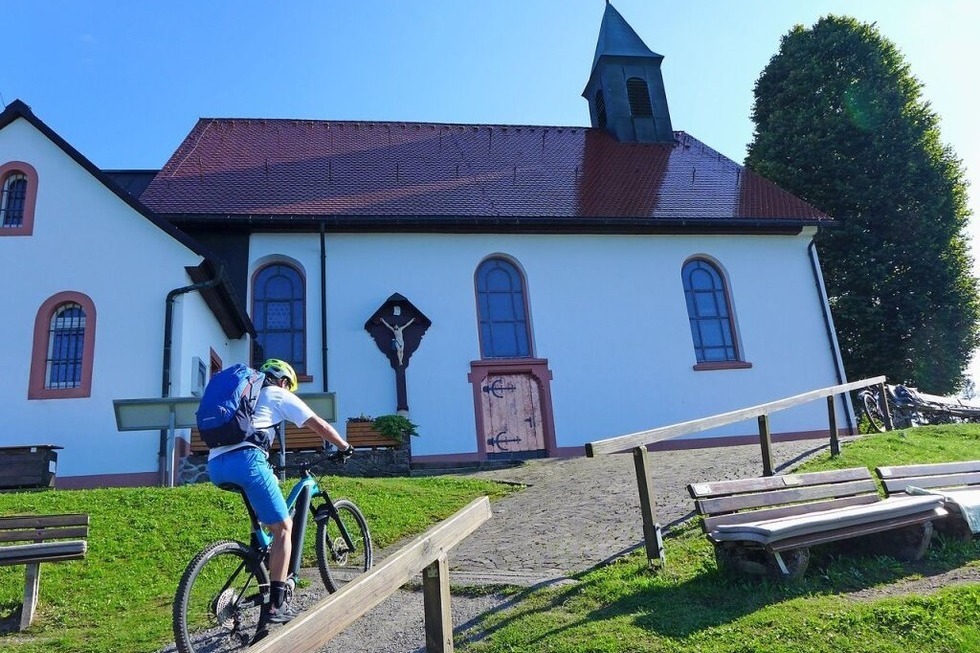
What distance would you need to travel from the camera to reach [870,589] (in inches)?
210

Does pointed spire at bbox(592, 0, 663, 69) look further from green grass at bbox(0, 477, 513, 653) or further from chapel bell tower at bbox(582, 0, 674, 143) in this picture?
green grass at bbox(0, 477, 513, 653)

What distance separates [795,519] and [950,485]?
2.60m

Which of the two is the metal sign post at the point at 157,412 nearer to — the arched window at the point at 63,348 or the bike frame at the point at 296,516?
the arched window at the point at 63,348

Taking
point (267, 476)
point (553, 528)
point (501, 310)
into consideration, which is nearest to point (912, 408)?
point (501, 310)

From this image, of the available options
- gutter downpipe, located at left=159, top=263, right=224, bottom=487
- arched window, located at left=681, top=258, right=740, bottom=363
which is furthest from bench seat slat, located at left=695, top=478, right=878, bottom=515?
arched window, located at left=681, top=258, right=740, bottom=363

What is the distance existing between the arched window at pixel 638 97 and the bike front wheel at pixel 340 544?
20424 mm

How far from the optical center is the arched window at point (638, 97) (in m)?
23.9

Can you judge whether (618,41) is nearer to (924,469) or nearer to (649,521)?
(924,469)

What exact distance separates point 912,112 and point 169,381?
2464 cm

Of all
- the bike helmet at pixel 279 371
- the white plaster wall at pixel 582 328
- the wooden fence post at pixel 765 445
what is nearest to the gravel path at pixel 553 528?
the wooden fence post at pixel 765 445

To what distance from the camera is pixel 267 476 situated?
4.54m

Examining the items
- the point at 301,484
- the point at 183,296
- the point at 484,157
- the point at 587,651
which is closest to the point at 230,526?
the point at 301,484

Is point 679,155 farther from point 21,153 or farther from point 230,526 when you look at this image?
point 230,526

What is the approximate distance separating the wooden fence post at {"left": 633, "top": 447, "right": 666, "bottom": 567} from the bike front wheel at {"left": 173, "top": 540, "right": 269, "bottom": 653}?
3.03 m
